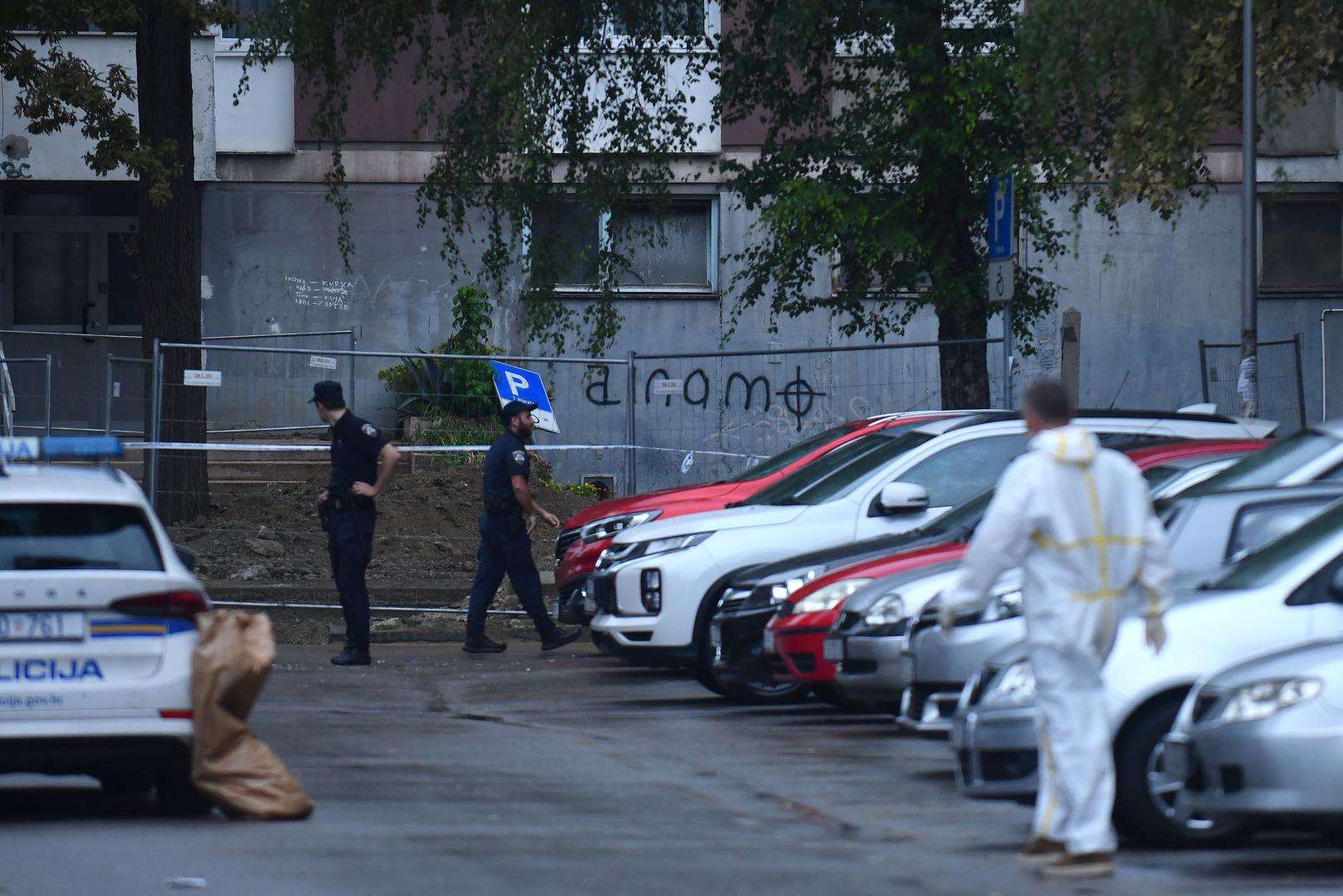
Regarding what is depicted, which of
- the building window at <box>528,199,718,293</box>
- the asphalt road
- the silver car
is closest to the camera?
the asphalt road

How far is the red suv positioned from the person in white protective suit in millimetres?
6892

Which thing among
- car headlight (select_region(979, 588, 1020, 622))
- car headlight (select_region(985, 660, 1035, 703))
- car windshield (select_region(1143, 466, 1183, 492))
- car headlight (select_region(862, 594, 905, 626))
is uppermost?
car windshield (select_region(1143, 466, 1183, 492))

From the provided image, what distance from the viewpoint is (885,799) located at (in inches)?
334

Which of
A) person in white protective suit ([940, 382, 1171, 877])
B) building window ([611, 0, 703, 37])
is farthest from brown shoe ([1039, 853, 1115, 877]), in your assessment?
building window ([611, 0, 703, 37])

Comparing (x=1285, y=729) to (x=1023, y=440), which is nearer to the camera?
(x=1285, y=729)

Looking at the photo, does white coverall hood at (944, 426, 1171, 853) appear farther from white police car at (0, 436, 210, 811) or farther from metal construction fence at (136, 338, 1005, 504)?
metal construction fence at (136, 338, 1005, 504)

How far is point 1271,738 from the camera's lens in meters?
6.55

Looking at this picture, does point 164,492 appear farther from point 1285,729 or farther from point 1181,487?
point 1285,729

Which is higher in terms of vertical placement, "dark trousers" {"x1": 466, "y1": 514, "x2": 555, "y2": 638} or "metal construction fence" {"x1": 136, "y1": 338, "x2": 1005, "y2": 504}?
"metal construction fence" {"x1": 136, "y1": 338, "x2": 1005, "y2": 504}

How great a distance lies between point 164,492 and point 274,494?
1.74 m

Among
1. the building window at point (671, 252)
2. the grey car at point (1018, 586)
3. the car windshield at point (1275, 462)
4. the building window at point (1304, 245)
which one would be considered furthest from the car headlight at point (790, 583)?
the building window at point (1304, 245)

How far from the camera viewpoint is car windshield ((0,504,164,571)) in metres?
7.74

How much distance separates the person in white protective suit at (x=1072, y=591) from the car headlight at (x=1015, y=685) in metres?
0.60

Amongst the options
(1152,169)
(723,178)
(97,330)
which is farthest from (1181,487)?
(97,330)
